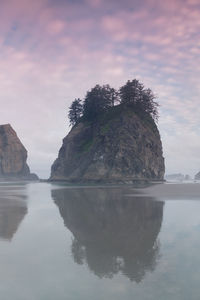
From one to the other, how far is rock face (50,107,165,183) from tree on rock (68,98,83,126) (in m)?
17.6

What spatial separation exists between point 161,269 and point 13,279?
3859 millimetres

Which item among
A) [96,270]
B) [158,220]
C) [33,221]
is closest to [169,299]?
[96,270]

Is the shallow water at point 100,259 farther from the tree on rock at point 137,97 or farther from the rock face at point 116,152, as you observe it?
the tree on rock at point 137,97

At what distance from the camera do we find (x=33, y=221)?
13945 mm

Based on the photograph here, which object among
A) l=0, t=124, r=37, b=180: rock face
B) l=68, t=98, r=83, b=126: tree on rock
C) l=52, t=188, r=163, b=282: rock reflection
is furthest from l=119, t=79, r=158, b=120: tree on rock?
l=0, t=124, r=37, b=180: rock face

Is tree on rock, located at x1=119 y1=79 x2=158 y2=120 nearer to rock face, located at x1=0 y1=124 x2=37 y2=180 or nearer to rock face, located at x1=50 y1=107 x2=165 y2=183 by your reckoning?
rock face, located at x1=50 y1=107 x2=165 y2=183

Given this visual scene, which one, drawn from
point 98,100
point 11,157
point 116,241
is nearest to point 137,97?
point 98,100

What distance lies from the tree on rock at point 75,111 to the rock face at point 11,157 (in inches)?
2627

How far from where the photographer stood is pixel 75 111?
102375 millimetres

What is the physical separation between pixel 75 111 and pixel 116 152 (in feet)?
132

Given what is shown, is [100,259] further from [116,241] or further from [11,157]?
[11,157]

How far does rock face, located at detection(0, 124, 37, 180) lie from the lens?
5950 inches

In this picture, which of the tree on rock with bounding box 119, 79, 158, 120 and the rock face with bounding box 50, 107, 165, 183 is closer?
the rock face with bounding box 50, 107, 165, 183

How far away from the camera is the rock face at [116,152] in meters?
66.7
